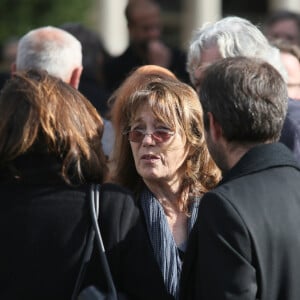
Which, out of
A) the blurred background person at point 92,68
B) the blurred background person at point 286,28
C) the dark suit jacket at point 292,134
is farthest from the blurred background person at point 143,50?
the dark suit jacket at point 292,134

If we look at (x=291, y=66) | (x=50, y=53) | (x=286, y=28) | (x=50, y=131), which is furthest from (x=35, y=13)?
(x=50, y=131)

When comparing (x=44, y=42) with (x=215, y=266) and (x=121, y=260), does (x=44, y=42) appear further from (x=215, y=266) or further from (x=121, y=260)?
(x=215, y=266)

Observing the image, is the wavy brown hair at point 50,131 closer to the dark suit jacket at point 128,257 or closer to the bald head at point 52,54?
the dark suit jacket at point 128,257

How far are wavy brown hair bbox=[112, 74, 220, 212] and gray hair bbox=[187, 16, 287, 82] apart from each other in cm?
65

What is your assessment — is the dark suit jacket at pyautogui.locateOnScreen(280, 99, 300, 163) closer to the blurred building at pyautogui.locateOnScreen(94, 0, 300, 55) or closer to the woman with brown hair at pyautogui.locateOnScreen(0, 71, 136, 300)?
the woman with brown hair at pyautogui.locateOnScreen(0, 71, 136, 300)

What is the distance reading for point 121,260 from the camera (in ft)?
11.1

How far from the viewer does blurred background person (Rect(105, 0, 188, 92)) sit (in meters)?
6.71

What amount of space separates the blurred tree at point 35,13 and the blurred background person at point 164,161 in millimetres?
13063

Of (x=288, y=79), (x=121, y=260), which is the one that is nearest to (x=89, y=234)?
(x=121, y=260)

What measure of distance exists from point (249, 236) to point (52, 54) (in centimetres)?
236

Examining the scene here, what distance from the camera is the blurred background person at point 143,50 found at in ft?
22.0

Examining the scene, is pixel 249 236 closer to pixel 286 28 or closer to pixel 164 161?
pixel 164 161

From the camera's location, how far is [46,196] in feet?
11.3

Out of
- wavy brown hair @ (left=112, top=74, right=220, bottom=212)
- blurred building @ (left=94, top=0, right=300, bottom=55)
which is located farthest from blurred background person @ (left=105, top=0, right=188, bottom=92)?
blurred building @ (left=94, top=0, right=300, bottom=55)
